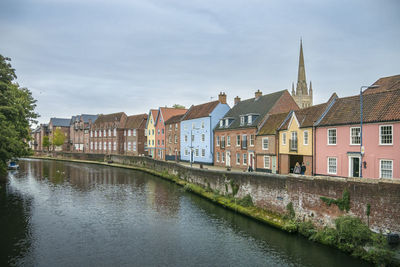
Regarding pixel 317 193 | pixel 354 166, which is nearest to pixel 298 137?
pixel 354 166

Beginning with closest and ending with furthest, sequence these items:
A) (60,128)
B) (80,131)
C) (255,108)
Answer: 1. (255,108)
2. (80,131)
3. (60,128)

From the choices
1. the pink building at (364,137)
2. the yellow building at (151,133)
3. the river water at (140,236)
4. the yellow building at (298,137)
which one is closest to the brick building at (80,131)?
the yellow building at (151,133)

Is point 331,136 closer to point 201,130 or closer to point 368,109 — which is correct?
point 368,109

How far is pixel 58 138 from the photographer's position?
96.7 meters

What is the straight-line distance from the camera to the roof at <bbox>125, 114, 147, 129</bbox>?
73531 mm

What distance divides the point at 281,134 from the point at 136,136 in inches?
1887

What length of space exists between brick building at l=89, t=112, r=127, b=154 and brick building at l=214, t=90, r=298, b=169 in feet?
130

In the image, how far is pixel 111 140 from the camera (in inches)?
3184

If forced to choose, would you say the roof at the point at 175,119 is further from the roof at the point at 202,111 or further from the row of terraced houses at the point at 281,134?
the roof at the point at 202,111

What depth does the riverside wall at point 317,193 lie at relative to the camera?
1527 centimetres

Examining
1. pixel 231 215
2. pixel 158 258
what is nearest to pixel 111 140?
pixel 231 215

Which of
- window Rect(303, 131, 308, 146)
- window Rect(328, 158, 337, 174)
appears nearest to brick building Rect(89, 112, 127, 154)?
window Rect(303, 131, 308, 146)

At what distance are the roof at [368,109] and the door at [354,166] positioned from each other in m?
2.85

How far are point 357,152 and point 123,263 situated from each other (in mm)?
17996
